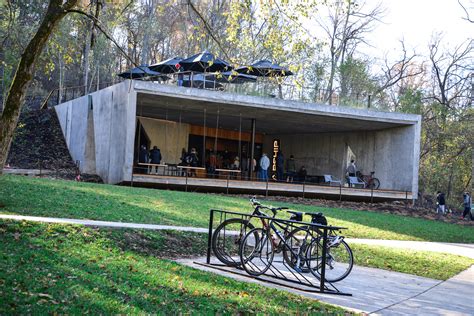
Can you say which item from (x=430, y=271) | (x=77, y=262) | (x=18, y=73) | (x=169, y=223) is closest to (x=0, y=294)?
(x=77, y=262)

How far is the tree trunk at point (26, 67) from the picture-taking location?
10.1 meters

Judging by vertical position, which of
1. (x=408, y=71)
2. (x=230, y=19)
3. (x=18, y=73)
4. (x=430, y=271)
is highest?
(x=408, y=71)

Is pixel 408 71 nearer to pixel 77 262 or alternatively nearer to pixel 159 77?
pixel 159 77

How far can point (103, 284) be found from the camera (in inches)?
235

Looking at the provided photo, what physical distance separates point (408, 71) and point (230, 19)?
126 feet

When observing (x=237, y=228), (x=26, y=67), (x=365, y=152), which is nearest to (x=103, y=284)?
(x=237, y=228)

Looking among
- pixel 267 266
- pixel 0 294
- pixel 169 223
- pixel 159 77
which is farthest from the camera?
pixel 159 77

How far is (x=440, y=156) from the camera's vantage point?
138 ft

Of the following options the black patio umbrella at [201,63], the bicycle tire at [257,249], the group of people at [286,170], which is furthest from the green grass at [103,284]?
the group of people at [286,170]

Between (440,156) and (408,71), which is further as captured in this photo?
(408,71)

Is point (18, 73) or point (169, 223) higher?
point (18, 73)

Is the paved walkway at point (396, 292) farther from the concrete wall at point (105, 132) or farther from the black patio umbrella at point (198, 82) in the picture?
the black patio umbrella at point (198, 82)

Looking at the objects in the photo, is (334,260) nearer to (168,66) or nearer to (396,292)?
(396,292)

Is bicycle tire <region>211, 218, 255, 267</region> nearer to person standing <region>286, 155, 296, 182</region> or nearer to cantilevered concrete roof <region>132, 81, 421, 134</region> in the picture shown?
cantilevered concrete roof <region>132, 81, 421, 134</region>
